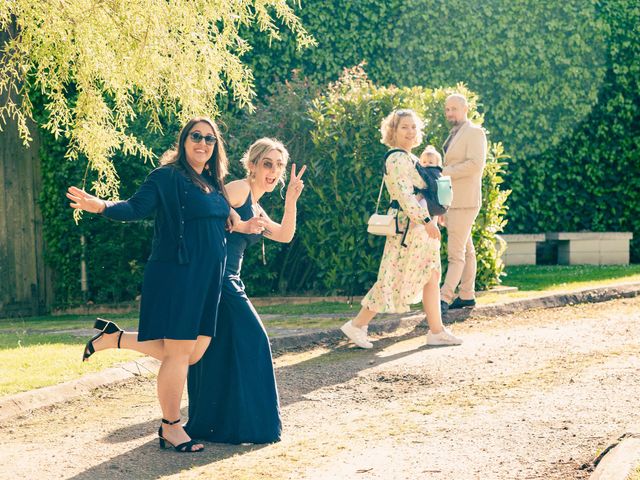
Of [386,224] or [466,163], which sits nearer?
[386,224]

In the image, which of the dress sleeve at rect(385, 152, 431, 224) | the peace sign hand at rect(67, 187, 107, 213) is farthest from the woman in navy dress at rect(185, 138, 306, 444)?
the dress sleeve at rect(385, 152, 431, 224)

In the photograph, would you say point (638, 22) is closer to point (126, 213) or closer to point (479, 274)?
point (479, 274)

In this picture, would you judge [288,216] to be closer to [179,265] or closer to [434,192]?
[179,265]

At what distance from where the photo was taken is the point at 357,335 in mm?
8609

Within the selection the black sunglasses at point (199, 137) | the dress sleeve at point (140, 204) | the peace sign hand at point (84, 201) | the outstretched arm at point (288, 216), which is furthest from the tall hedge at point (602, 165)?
the peace sign hand at point (84, 201)

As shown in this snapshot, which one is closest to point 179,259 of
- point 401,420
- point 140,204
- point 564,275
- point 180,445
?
point 140,204

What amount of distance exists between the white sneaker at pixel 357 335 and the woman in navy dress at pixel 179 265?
3119 mm

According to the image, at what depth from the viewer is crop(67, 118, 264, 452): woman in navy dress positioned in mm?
5398

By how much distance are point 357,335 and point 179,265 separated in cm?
343

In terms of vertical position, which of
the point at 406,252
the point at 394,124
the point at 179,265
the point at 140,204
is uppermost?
the point at 394,124

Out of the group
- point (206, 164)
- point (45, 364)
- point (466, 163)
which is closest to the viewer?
point (206, 164)

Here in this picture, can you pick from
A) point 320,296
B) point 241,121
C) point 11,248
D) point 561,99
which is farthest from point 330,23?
point 11,248

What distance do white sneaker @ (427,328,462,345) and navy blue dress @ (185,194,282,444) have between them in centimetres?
315

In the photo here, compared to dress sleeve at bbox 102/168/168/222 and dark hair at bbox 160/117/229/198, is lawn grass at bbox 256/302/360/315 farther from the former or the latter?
dress sleeve at bbox 102/168/168/222
